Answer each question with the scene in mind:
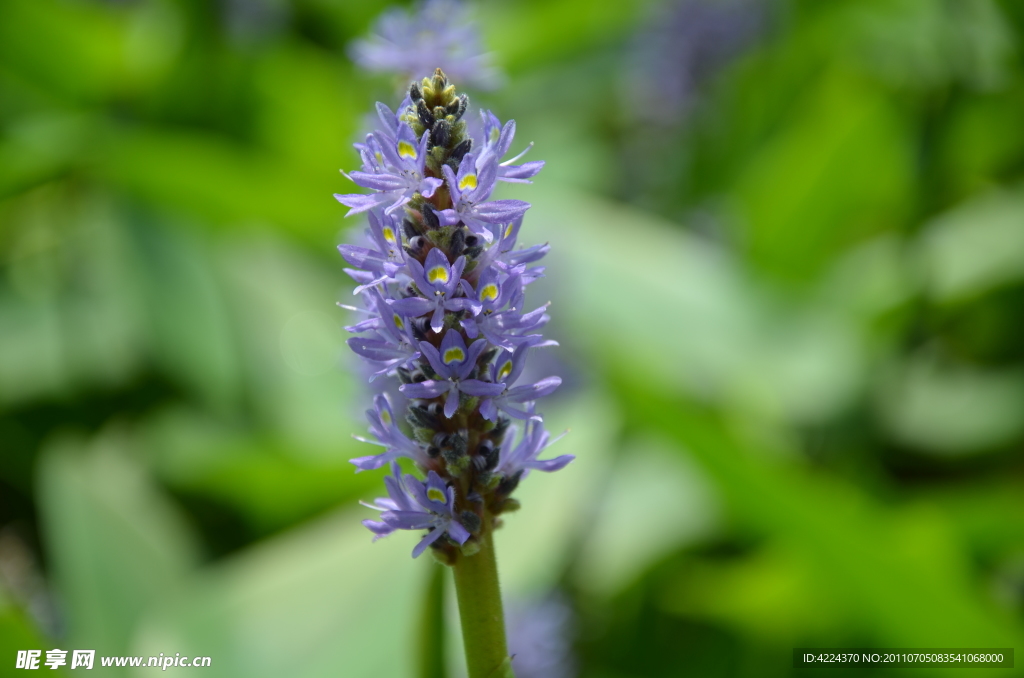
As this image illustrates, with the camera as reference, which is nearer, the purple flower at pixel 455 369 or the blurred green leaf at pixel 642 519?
the purple flower at pixel 455 369

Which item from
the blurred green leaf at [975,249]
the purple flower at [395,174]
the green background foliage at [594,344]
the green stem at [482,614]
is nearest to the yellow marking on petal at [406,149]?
the purple flower at [395,174]

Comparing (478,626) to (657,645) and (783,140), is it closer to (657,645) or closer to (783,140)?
(657,645)

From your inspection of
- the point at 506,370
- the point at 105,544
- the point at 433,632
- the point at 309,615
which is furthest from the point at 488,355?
the point at 105,544

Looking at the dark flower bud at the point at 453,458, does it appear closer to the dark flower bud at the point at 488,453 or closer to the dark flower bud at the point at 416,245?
the dark flower bud at the point at 488,453

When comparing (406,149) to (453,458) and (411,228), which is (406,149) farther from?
(453,458)

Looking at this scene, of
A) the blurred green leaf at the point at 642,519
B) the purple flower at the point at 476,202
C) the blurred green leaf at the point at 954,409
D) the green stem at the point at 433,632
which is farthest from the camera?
the blurred green leaf at the point at 954,409

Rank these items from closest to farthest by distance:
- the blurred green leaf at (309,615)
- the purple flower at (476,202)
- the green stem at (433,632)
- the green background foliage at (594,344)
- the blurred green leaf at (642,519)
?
the purple flower at (476,202)
the green stem at (433,632)
the blurred green leaf at (309,615)
the green background foliage at (594,344)
the blurred green leaf at (642,519)

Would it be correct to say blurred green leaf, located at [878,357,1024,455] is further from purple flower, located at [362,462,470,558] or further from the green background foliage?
purple flower, located at [362,462,470,558]
